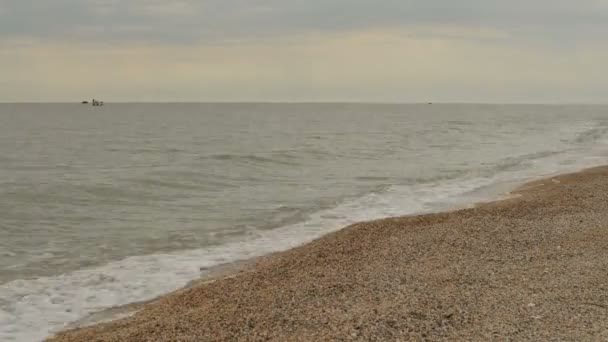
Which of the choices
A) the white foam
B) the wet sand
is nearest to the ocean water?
the white foam

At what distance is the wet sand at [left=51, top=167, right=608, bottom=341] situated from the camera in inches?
260

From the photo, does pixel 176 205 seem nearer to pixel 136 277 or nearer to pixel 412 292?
pixel 136 277

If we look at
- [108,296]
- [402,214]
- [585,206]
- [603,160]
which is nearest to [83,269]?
[108,296]

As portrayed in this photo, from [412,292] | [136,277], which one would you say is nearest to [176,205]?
[136,277]

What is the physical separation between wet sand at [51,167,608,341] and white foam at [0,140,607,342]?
668 mm

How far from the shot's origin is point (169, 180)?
24516 millimetres

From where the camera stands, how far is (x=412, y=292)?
785 cm

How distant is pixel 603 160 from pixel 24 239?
24.6 m

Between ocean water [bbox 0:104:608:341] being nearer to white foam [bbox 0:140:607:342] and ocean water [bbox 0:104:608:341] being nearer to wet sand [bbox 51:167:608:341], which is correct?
white foam [bbox 0:140:607:342]

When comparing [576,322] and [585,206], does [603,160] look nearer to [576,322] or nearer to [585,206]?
[585,206]

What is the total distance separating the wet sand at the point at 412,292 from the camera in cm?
659

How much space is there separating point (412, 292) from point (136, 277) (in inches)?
194

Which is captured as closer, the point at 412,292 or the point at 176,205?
the point at 412,292

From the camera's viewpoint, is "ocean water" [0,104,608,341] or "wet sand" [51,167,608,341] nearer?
"wet sand" [51,167,608,341]
